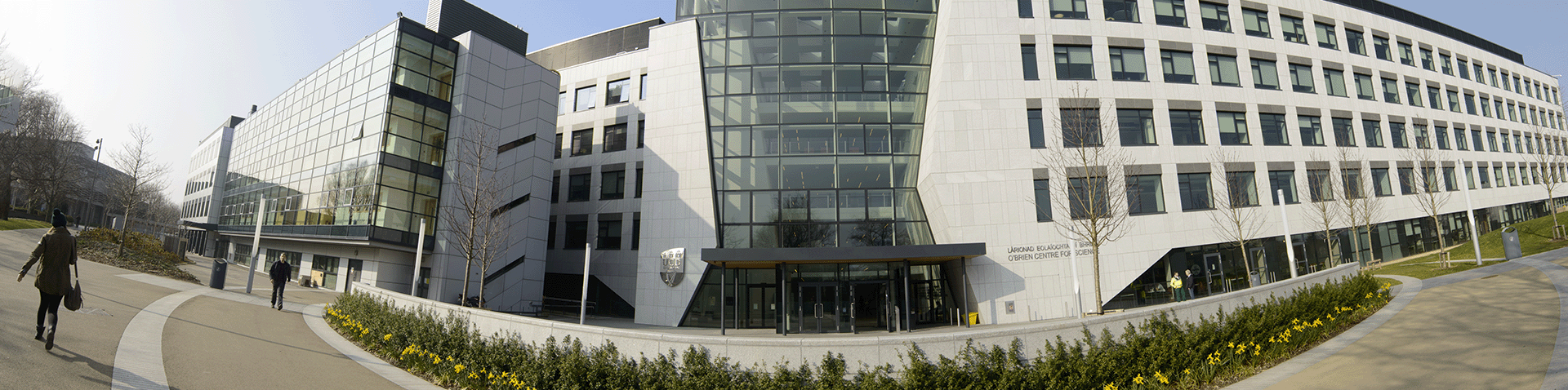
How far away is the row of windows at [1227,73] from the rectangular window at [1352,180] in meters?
3.67

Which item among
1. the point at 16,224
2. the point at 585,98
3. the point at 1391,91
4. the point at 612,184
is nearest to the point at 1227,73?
the point at 1391,91

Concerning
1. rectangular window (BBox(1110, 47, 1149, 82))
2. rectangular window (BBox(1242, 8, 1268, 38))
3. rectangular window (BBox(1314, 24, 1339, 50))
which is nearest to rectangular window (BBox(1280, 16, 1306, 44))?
rectangular window (BBox(1242, 8, 1268, 38))

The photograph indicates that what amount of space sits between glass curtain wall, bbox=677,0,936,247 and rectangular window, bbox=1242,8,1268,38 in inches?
586

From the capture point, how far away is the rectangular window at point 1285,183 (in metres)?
Result: 24.3

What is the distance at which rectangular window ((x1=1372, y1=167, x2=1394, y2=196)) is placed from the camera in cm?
2752

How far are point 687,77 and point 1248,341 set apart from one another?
19539mm

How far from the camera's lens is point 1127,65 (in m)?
23.4

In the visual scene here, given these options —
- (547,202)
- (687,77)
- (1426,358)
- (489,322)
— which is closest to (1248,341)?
(1426,358)

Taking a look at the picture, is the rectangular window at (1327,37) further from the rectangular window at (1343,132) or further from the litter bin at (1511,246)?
the litter bin at (1511,246)

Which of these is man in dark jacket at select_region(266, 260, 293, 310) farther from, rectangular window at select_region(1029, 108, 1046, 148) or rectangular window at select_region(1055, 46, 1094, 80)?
rectangular window at select_region(1055, 46, 1094, 80)

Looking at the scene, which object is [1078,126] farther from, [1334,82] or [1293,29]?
[1334,82]

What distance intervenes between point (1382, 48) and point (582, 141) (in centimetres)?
4340

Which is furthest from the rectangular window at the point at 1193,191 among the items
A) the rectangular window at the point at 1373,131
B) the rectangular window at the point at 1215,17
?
the rectangular window at the point at 1373,131

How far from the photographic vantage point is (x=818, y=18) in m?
23.2
